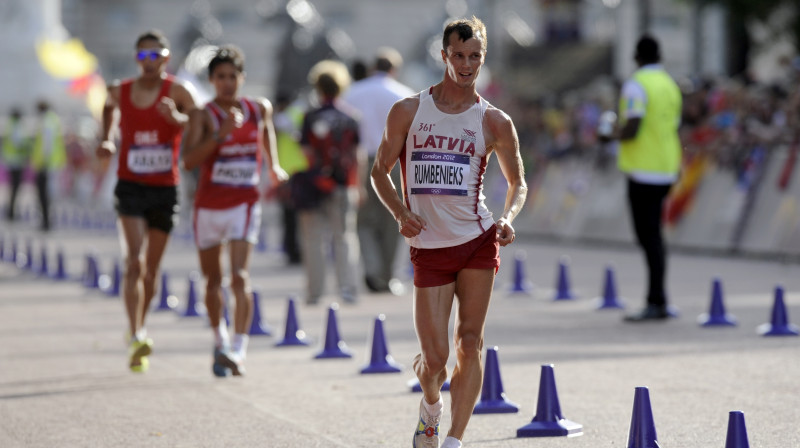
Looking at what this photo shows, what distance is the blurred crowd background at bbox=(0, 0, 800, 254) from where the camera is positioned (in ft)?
63.9

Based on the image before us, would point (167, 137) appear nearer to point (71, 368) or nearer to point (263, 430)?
point (71, 368)

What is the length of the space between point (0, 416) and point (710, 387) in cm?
364

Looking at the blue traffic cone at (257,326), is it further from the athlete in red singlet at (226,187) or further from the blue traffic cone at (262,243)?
the blue traffic cone at (262,243)

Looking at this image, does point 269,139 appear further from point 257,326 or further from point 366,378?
point 257,326

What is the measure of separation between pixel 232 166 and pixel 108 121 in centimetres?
98

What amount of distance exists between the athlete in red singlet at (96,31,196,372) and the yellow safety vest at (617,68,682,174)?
3.75 meters

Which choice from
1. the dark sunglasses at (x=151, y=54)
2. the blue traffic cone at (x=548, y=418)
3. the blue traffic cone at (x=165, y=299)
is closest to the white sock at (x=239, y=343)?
the dark sunglasses at (x=151, y=54)

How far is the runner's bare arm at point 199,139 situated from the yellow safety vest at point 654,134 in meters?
3.79

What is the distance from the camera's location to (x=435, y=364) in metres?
A: 6.49

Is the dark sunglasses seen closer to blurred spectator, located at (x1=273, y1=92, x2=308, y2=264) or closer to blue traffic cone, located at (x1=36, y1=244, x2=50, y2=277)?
blurred spectator, located at (x1=273, y1=92, x2=308, y2=264)

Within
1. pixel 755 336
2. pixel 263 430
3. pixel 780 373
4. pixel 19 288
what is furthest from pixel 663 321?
pixel 19 288

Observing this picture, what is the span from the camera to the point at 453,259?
6.50 m

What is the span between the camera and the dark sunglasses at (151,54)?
9586 millimetres

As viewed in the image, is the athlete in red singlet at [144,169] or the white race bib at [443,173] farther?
the athlete in red singlet at [144,169]
